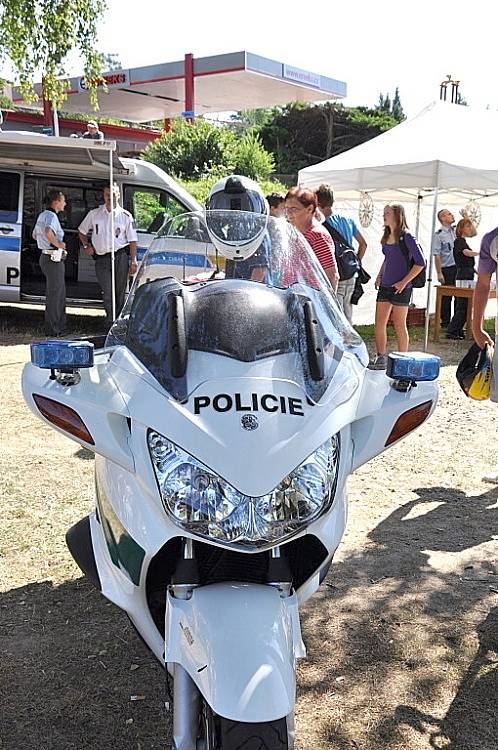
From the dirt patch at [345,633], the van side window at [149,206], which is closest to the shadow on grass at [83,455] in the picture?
the dirt patch at [345,633]

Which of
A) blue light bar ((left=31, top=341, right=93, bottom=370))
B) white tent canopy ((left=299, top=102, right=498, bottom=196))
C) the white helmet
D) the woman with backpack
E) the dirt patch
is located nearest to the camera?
blue light bar ((left=31, top=341, right=93, bottom=370))

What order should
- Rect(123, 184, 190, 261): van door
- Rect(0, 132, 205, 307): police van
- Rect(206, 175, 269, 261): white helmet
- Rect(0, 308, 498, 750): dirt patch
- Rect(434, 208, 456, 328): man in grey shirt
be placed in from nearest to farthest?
Rect(206, 175, 269, 261): white helmet
Rect(0, 308, 498, 750): dirt patch
Rect(0, 132, 205, 307): police van
Rect(123, 184, 190, 261): van door
Rect(434, 208, 456, 328): man in grey shirt

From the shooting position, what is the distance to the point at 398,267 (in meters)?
8.75

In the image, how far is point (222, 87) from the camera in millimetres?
33281

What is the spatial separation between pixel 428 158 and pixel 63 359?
30.3ft

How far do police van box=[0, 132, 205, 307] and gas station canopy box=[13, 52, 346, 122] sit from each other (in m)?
15.7

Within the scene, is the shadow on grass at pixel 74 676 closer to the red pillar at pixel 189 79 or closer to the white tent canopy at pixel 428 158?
the white tent canopy at pixel 428 158

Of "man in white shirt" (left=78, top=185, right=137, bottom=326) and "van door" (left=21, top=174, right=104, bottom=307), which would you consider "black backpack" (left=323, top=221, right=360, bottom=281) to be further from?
"van door" (left=21, top=174, right=104, bottom=307)

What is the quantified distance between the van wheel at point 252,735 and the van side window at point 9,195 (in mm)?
10584

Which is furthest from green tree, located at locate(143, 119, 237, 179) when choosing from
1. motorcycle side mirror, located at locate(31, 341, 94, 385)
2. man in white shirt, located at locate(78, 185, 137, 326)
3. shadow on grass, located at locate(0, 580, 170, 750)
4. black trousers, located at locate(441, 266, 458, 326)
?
motorcycle side mirror, located at locate(31, 341, 94, 385)

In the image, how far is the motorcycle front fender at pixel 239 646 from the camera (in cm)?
198

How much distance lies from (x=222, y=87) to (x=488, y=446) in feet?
96.1

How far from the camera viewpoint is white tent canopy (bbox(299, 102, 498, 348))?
1072cm

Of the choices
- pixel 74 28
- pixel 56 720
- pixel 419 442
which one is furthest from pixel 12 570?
pixel 74 28
